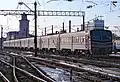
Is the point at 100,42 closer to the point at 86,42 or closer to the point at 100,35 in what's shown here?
the point at 100,35

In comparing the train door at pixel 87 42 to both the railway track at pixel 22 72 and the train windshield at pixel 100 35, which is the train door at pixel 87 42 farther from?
the railway track at pixel 22 72

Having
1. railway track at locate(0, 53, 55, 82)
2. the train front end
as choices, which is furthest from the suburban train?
railway track at locate(0, 53, 55, 82)

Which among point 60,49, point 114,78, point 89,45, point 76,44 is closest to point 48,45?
point 60,49

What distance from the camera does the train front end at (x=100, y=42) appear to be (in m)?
33.1

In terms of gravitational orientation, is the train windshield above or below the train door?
above

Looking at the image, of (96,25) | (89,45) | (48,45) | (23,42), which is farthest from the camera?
(96,25)

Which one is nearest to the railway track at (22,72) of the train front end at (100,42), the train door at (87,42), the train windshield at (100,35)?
the train door at (87,42)

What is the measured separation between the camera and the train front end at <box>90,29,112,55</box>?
33062 millimetres

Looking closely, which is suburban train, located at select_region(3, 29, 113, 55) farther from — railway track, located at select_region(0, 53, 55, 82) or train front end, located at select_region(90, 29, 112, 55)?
railway track, located at select_region(0, 53, 55, 82)

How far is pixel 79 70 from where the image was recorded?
1775 cm

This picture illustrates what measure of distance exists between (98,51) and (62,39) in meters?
9.25

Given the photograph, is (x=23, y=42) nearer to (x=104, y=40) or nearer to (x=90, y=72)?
(x=104, y=40)

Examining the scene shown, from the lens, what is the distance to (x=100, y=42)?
33719 mm

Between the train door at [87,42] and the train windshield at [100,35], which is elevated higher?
the train windshield at [100,35]
